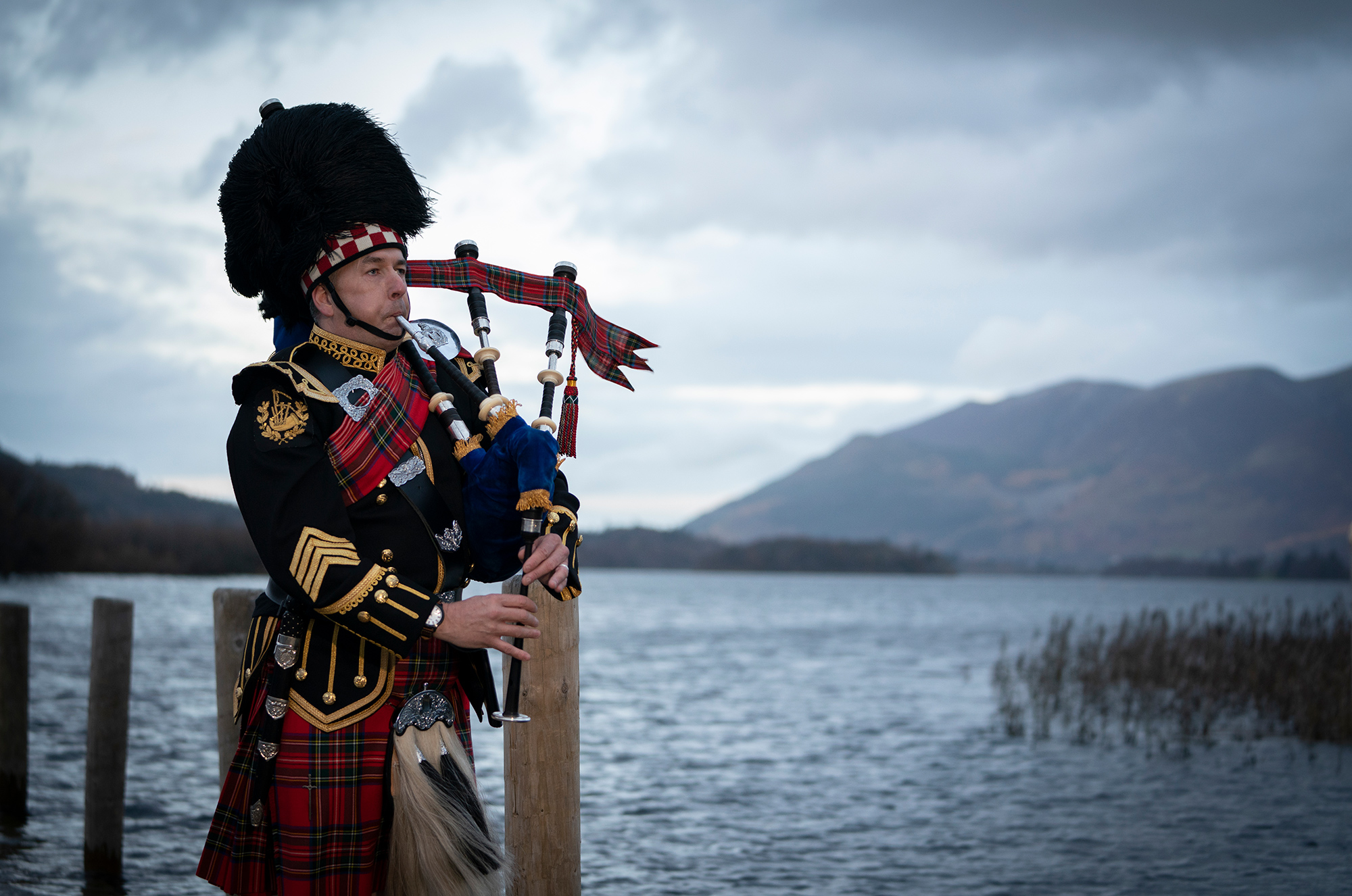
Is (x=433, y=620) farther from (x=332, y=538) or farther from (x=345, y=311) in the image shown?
(x=345, y=311)

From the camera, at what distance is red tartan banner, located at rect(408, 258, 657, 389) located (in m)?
3.02

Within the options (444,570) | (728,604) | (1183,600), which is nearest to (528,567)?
(444,570)

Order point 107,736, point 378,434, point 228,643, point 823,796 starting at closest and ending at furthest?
point 378,434
point 228,643
point 107,736
point 823,796

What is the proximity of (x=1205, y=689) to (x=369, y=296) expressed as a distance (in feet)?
57.4

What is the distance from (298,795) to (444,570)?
649mm

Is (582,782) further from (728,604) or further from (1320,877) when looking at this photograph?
(728,604)

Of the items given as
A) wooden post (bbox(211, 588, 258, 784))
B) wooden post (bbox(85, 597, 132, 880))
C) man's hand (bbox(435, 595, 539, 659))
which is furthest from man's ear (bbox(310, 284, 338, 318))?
wooden post (bbox(85, 597, 132, 880))

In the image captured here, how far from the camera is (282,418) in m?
2.62

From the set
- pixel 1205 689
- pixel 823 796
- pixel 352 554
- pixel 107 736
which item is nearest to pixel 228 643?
pixel 107 736

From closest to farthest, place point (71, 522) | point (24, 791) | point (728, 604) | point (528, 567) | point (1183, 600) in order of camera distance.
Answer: point (528, 567), point (24, 791), point (71, 522), point (728, 604), point (1183, 600)

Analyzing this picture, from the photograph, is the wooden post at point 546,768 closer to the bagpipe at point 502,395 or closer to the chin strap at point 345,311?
the bagpipe at point 502,395

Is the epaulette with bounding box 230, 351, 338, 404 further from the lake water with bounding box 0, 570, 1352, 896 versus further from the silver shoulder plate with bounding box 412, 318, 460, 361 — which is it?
the lake water with bounding box 0, 570, 1352, 896

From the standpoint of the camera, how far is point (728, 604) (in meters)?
73.4

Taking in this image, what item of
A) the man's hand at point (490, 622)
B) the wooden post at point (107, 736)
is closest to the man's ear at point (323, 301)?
the man's hand at point (490, 622)
